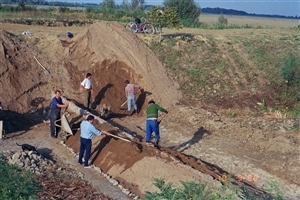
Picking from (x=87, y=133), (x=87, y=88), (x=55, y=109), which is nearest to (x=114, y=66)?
(x=87, y=88)

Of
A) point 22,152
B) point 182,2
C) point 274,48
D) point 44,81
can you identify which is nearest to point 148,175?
point 22,152

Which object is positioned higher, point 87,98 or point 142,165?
point 87,98

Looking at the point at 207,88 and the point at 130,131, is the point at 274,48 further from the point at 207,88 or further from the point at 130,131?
the point at 130,131

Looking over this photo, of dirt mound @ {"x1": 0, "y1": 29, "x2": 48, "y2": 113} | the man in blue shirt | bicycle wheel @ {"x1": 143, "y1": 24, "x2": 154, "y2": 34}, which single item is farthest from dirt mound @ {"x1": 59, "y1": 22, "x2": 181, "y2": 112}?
the man in blue shirt

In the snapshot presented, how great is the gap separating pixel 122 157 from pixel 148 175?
1194 millimetres

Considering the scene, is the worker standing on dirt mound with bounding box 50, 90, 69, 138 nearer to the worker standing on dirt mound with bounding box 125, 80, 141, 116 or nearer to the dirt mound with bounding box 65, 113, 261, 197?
the dirt mound with bounding box 65, 113, 261, 197

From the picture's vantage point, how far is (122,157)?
12789 millimetres

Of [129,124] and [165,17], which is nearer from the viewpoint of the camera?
[129,124]

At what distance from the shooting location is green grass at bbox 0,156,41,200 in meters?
9.54

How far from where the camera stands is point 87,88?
17.1m

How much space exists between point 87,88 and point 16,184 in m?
7.26

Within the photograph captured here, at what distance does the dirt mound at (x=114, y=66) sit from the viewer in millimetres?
19141

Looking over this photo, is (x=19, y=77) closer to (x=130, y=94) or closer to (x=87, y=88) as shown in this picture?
(x=87, y=88)

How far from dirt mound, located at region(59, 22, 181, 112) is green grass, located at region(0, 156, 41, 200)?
7.35 m
